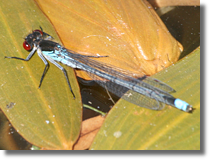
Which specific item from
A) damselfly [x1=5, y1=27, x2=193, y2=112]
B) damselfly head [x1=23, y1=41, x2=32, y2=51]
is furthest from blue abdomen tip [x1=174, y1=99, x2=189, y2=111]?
damselfly head [x1=23, y1=41, x2=32, y2=51]

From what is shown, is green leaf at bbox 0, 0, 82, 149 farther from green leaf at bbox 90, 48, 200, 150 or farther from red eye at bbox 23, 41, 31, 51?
green leaf at bbox 90, 48, 200, 150

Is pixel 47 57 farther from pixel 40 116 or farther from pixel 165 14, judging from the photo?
pixel 165 14

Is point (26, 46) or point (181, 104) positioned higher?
point (26, 46)

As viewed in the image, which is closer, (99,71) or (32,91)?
(32,91)

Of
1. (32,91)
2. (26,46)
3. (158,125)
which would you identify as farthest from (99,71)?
(158,125)

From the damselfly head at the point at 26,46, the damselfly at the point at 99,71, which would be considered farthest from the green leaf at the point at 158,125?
the damselfly head at the point at 26,46

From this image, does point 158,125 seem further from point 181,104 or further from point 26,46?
point 26,46
